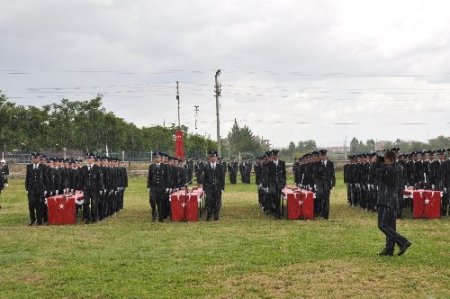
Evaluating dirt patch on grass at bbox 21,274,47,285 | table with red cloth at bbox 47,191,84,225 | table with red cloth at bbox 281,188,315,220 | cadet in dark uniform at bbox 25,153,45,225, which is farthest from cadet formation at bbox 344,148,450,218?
dirt patch on grass at bbox 21,274,47,285

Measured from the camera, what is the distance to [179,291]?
778 cm

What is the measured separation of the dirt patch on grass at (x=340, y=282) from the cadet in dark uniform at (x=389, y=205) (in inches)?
34.5

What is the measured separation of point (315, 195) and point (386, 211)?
21.8ft

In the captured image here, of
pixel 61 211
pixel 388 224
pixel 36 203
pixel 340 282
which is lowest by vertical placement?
pixel 340 282

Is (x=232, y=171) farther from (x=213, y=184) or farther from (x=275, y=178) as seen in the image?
(x=213, y=184)

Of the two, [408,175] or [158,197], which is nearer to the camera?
Answer: [158,197]

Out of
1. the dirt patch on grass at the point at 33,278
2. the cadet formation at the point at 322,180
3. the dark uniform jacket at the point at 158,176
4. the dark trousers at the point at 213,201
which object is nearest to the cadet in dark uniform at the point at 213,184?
the dark trousers at the point at 213,201

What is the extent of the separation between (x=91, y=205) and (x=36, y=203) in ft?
5.19

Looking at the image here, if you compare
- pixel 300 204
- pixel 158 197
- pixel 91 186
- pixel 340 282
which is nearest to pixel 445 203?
pixel 300 204

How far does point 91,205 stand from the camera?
55.0ft

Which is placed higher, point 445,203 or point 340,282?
point 445,203

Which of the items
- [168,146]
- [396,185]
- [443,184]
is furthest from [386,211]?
[168,146]

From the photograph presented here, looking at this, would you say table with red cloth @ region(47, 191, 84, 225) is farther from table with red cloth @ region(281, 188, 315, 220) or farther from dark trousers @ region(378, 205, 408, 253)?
dark trousers @ region(378, 205, 408, 253)

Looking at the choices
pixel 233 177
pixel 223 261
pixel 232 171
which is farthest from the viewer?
pixel 233 177
